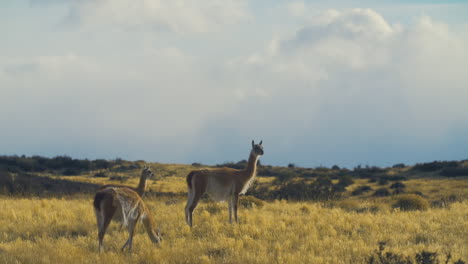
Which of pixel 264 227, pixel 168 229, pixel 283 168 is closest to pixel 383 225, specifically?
pixel 264 227

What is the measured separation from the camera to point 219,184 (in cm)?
1312

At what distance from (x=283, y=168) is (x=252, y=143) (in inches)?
1791

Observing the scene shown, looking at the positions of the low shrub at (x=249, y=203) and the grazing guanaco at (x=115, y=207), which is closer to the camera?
the grazing guanaco at (x=115, y=207)

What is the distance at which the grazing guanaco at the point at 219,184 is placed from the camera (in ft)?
42.1

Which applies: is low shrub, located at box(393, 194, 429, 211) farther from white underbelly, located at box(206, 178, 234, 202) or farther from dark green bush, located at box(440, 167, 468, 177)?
dark green bush, located at box(440, 167, 468, 177)

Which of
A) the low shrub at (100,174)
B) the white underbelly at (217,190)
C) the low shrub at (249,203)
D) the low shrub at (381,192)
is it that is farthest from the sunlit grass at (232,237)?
the low shrub at (100,174)

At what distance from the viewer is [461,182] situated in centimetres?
3716

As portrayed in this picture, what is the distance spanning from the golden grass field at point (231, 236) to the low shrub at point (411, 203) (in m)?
1.80

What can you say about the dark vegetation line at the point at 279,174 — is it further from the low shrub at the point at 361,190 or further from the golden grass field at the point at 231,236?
the golden grass field at the point at 231,236

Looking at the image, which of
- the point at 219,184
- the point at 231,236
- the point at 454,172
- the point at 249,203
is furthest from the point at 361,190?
the point at 231,236

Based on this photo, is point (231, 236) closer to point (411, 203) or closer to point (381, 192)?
point (411, 203)

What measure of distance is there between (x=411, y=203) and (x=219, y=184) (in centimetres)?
902

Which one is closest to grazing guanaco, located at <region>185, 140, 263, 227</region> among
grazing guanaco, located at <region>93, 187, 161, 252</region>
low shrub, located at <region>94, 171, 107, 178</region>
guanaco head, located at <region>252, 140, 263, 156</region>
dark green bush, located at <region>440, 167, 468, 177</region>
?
guanaco head, located at <region>252, 140, 263, 156</region>

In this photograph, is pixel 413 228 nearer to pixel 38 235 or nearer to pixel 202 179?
pixel 202 179
